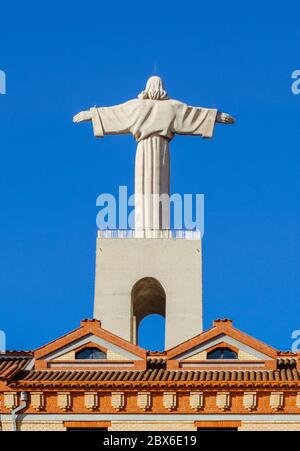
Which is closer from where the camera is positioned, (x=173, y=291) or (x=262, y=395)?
(x=262, y=395)

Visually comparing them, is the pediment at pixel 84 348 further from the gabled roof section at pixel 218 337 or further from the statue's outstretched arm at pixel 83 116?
the statue's outstretched arm at pixel 83 116

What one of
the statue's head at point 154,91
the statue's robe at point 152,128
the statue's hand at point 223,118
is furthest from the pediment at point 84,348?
the statue's hand at point 223,118

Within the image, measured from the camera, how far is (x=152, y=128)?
2304 inches

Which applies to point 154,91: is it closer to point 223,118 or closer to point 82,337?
point 223,118

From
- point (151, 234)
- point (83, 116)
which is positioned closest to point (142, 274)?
point (151, 234)

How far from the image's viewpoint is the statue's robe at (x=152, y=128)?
5831cm

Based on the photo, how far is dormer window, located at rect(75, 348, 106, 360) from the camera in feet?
149

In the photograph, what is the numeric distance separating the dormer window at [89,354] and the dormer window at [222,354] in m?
4.22

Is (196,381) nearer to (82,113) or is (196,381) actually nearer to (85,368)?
(85,368)

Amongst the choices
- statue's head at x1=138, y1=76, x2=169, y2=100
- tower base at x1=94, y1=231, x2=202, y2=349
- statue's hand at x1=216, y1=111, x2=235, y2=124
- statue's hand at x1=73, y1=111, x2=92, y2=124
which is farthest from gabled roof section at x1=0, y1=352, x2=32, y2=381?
statue's hand at x1=216, y1=111, x2=235, y2=124

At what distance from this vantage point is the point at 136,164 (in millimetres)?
58781
